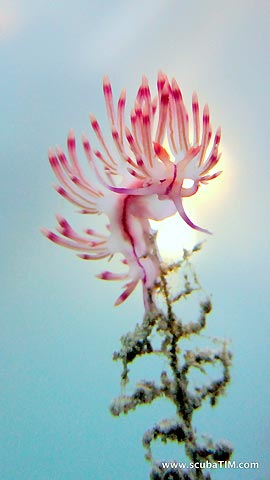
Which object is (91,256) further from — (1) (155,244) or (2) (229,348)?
A: (2) (229,348)

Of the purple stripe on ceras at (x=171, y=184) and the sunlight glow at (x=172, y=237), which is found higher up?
the purple stripe on ceras at (x=171, y=184)

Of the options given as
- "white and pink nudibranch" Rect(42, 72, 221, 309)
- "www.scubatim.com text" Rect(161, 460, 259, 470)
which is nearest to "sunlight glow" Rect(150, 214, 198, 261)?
"white and pink nudibranch" Rect(42, 72, 221, 309)

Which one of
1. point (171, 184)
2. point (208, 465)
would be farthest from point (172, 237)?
point (208, 465)

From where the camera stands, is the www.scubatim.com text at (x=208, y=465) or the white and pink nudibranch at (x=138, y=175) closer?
the white and pink nudibranch at (x=138, y=175)

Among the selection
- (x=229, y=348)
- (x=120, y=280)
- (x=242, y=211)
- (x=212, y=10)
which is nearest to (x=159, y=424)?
(x=229, y=348)

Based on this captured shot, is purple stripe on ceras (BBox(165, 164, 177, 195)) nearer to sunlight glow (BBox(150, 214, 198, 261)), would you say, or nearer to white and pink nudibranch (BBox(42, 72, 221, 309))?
white and pink nudibranch (BBox(42, 72, 221, 309))

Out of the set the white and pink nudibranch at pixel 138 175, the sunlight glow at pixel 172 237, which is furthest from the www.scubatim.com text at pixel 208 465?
the sunlight glow at pixel 172 237

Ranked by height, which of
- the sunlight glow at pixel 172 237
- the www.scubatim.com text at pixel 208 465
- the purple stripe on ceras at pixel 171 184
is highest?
the purple stripe on ceras at pixel 171 184

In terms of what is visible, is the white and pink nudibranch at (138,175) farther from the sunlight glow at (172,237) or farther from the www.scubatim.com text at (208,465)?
the www.scubatim.com text at (208,465)
